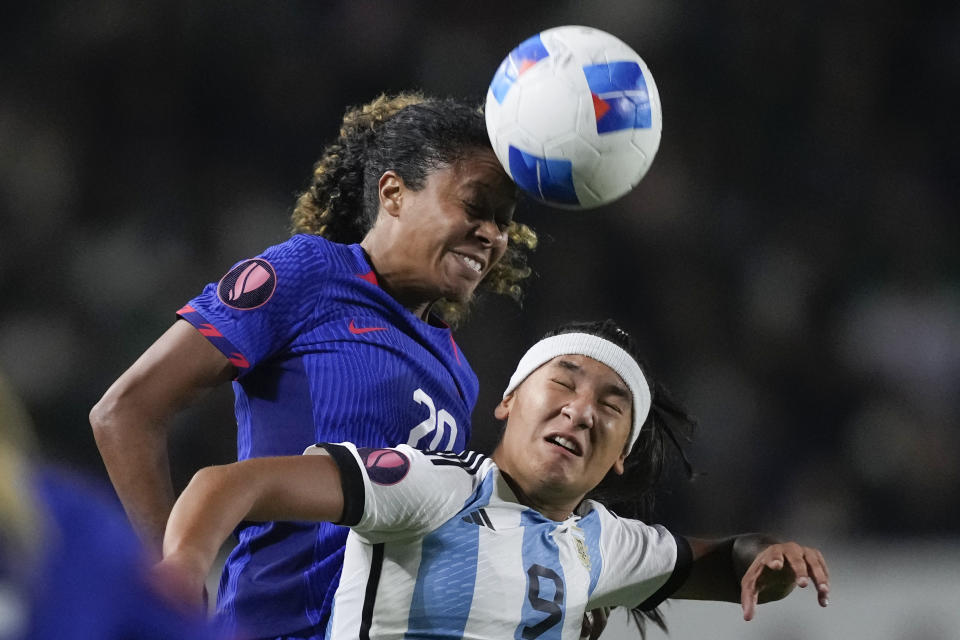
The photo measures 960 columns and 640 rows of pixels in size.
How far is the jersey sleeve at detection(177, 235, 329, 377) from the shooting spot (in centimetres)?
282

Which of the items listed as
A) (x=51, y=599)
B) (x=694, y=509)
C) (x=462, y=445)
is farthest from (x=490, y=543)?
(x=694, y=509)

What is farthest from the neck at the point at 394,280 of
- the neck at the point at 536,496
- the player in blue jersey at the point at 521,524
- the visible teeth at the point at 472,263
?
the neck at the point at 536,496

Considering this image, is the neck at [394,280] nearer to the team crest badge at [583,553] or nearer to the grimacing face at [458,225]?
the grimacing face at [458,225]

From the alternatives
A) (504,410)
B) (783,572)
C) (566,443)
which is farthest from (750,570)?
(504,410)

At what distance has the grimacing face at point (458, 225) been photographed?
3092mm

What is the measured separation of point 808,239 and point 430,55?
2204mm

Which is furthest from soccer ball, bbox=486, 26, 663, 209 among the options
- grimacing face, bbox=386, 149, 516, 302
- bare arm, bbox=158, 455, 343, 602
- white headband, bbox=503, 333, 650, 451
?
bare arm, bbox=158, 455, 343, 602

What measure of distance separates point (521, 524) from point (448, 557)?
215 millimetres

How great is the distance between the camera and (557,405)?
2.84 meters

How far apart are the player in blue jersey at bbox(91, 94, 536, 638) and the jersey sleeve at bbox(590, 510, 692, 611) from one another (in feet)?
1.49

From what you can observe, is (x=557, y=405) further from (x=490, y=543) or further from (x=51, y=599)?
(x=51, y=599)

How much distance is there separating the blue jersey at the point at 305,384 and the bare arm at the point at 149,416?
64mm

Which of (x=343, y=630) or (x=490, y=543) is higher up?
Answer: (x=490, y=543)

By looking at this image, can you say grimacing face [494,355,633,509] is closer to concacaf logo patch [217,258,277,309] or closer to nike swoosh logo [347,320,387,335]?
Answer: nike swoosh logo [347,320,387,335]
